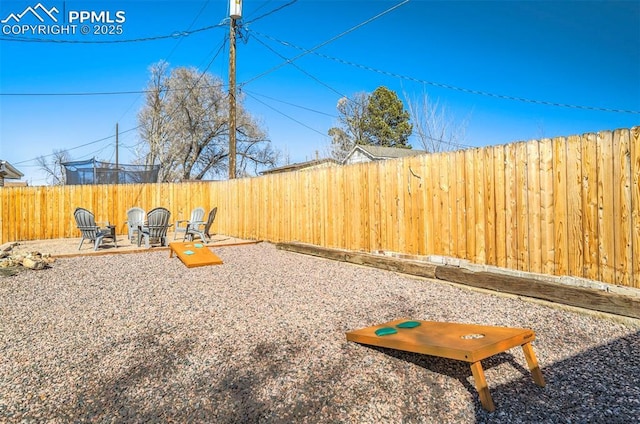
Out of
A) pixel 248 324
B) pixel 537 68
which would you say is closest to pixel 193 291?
→ pixel 248 324

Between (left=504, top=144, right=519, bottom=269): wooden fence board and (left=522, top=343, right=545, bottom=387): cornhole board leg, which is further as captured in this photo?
(left=504, top=144, right=519, bottom=269): wooden fence board

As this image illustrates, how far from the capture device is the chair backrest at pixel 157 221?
Result: 7.65 m

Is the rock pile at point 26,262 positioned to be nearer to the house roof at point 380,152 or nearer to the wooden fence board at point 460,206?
the wooden fence board at point 460,206

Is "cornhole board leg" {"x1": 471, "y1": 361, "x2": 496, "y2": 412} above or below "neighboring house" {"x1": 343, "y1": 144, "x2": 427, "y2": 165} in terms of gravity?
below

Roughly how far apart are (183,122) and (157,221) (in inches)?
594

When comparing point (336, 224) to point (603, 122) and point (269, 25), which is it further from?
point (603, 122)

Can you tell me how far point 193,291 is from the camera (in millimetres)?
4215

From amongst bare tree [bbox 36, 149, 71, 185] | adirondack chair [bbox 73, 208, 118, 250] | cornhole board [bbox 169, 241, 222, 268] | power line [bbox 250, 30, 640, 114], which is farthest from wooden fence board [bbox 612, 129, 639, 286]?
bare tree [bbox 36, 149, 71, 185]

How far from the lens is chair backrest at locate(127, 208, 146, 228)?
8.74 meters

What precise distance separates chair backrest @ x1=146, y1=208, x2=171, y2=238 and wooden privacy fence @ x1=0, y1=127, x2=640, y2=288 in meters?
2.32

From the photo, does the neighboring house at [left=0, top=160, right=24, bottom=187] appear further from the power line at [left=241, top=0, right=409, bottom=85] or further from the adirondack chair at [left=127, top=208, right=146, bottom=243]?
the power line at [left=241, top=0, right=409, bottom=85]

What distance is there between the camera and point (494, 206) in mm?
4105

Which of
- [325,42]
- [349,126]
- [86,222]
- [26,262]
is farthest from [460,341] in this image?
[349,126]

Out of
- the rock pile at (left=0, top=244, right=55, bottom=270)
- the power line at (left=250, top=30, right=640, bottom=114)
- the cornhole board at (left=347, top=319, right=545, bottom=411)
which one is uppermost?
the power line at (left=250, top=30, right=640, bottom=114)
